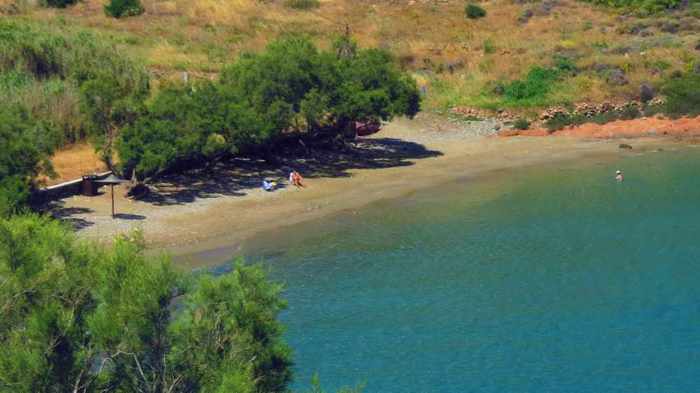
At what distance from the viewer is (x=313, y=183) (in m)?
47.6

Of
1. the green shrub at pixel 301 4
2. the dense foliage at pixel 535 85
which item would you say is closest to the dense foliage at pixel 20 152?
the dense foliage at pixel 535 85

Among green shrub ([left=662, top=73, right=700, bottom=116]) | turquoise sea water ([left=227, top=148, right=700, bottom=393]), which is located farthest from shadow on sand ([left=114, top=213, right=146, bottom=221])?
green shrub ([left=662, top=73, right=700, bottom=116])

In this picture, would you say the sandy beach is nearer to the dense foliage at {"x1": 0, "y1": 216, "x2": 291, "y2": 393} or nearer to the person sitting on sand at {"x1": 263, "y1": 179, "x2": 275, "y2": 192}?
the person sitting on sand at {"x1": 263, "y1": 179, "x2": 275, "y2": 192}

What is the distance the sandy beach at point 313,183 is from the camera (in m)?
39.4

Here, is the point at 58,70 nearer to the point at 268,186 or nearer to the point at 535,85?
the point at 268,186

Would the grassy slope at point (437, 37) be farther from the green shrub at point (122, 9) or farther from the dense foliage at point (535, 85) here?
the green shrub at point (122, 9)

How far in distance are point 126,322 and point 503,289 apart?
20.4m

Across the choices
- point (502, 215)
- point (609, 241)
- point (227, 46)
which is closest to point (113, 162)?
point (502, 215)

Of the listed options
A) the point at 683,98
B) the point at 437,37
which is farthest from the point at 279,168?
the point at 437,37

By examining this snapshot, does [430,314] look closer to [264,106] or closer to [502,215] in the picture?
[502,215]

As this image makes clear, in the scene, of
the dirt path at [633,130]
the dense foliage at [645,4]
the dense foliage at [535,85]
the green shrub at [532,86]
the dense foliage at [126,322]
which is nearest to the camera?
the dense foliage at [126,322]

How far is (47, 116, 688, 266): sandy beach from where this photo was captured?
39.4m

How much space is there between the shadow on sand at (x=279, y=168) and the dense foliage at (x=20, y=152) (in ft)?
16.2

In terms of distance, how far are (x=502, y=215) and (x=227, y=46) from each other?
106 feet
